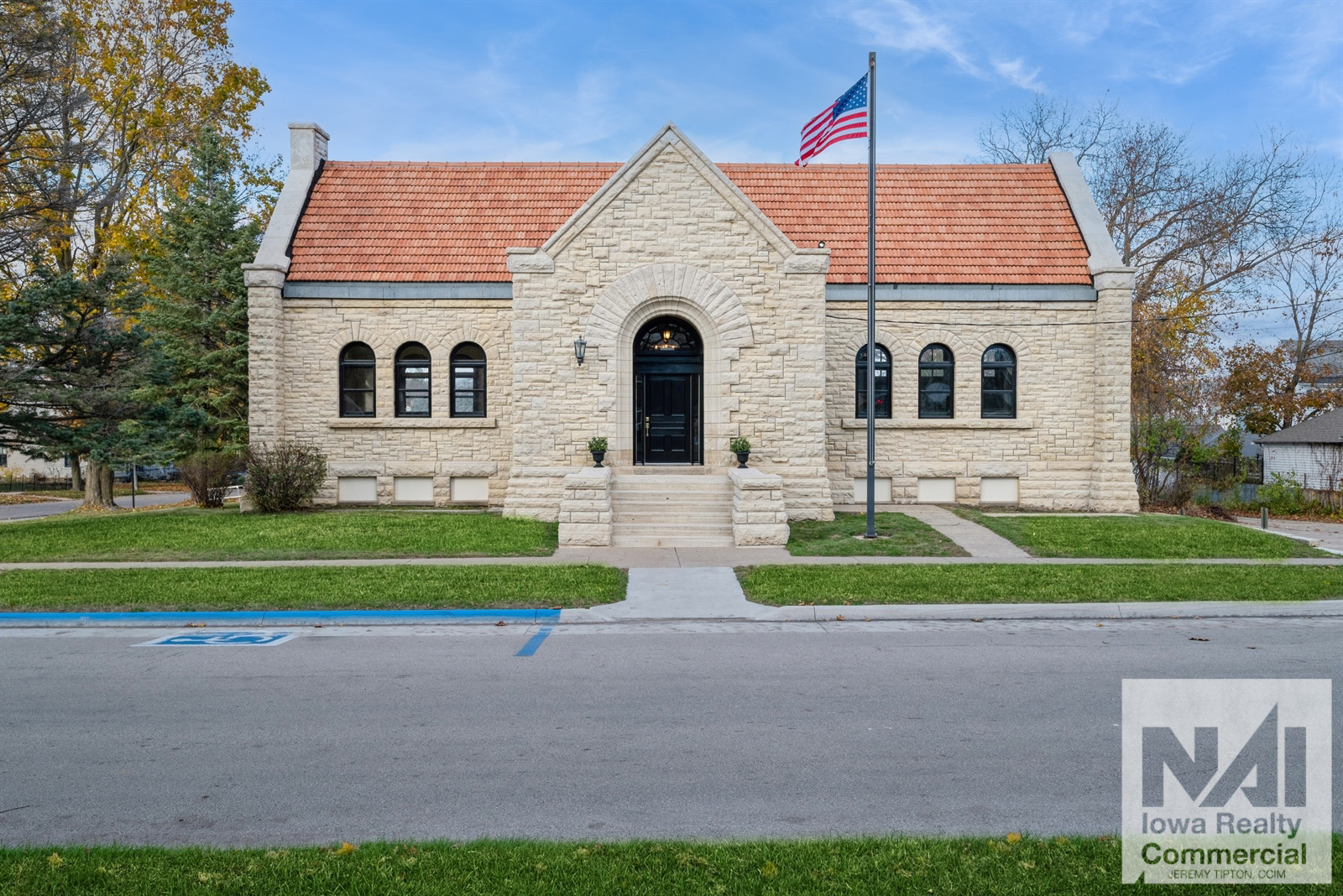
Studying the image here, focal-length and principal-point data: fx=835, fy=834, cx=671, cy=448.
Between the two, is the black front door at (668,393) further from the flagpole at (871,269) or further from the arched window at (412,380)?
the arched window at (412,380)

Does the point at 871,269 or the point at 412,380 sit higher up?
the point at 871,269

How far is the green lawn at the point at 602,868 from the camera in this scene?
375 centimetres

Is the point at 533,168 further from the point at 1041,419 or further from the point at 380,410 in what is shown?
the point at 1041,419

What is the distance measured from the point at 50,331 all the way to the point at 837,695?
16.7 metres

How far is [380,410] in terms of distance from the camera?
20.1m

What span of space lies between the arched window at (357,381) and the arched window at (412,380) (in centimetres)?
68

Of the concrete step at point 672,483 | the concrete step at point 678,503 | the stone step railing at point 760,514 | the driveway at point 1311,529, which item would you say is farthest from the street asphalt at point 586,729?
the driveway at point 1311,529

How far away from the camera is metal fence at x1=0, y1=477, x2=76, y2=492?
3981cm

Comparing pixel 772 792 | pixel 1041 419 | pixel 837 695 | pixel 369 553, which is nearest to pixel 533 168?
pixel 369 553

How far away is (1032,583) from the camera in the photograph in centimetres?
1160

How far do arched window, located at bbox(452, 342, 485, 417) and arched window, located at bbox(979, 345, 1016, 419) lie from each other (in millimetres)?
12348

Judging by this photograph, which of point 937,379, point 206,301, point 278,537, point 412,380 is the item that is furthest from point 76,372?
point 937,379

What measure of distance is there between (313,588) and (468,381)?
993 cm

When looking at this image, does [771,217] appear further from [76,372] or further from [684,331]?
[76,372]
